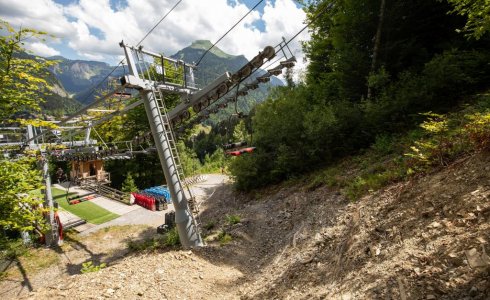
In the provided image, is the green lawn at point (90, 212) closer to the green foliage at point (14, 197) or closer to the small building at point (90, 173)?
the small building at point (90, 173)

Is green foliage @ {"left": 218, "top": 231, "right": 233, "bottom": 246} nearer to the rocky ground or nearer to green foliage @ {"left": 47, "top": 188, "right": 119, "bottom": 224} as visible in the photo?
the rocky ground

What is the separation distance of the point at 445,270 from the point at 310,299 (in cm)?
231

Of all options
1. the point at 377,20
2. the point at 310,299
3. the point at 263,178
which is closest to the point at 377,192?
the point at 310,299

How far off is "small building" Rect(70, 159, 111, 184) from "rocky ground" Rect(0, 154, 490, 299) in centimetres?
3034

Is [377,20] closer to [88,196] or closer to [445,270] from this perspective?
[445,270]

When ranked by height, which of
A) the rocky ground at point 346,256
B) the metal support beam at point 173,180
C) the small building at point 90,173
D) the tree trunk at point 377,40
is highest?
the small building at point 90,173

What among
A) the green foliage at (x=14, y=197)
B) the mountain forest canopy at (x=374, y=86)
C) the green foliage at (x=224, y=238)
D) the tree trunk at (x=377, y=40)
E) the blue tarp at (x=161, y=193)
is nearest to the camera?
the green foliage at (x=14, y=197)

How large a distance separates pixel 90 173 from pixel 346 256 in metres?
40.0

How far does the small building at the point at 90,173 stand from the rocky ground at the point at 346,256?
30.3 m

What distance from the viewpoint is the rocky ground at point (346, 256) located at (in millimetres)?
3777

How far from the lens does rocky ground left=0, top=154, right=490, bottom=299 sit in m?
3.78

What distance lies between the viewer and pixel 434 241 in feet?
14.2

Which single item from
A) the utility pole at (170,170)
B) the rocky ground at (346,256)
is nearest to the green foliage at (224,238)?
the rocky ground at (346,256)

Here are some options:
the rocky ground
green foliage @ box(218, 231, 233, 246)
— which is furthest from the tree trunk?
green foliage @ box(218, 231, 233, 246)
